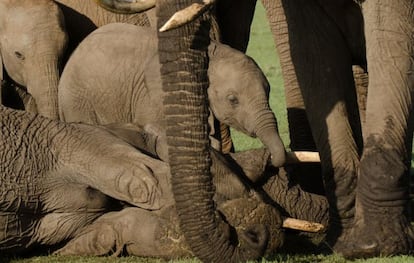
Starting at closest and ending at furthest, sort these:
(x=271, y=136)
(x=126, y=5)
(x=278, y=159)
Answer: (x=126, y=5) → (x=278, y=159) → (x=271, y=136)

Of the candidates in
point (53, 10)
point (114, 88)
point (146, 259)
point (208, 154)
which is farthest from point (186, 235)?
point (53, 10)

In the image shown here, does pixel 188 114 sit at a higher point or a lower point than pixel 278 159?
higher

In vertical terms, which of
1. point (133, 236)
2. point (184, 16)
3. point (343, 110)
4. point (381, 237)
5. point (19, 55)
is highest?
point (184, 16)

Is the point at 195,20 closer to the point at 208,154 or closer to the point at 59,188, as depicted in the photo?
the point at 208,154

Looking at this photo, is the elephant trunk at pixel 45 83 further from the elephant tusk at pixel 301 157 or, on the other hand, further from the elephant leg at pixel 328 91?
the elephant tusk at pixel 301 157

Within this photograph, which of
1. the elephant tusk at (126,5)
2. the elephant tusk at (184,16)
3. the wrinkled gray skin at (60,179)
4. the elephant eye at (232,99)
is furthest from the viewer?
the elephant eye at (232,99)

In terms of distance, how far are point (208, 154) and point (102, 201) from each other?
1.20 meters

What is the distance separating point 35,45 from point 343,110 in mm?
2649

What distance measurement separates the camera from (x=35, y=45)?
30.0 ft

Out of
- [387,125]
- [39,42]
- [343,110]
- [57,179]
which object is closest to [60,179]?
[57,179]

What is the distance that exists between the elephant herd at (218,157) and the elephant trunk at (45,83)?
3.65 feet

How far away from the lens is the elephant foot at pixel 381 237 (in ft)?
21.3

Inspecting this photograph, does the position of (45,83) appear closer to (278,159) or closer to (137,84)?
(137,84)

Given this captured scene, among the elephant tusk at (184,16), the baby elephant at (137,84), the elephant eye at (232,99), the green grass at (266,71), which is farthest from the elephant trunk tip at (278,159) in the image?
the green grass at (266,71)
